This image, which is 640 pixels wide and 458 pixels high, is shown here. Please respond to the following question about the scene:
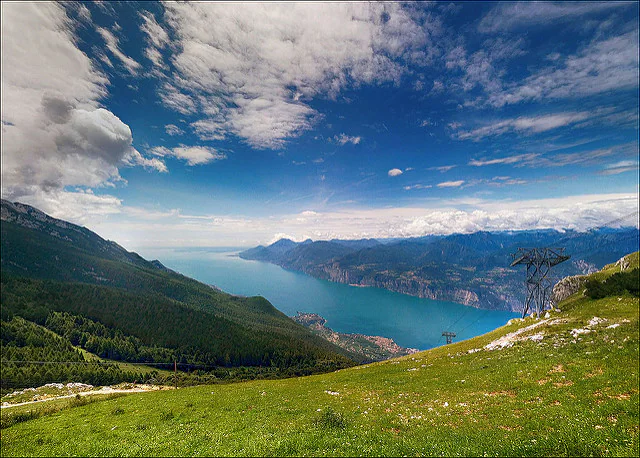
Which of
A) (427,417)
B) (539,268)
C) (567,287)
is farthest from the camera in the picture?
(567,287)

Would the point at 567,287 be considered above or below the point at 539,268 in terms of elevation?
below

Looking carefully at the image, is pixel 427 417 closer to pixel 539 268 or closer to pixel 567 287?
pixel 539 268

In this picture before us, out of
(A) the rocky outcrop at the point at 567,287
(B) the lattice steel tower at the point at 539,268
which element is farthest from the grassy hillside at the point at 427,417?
(A) the rocky outcrop at the point at 567,287

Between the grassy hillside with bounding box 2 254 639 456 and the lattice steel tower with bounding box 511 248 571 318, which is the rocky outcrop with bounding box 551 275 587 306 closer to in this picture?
the lattice steel tower with bounding box 511 248 571 318

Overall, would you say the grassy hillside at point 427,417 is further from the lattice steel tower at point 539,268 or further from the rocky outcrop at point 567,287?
the rocky outcrop at point 567,287

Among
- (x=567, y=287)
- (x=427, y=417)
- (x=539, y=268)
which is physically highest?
(x=539, y=268)

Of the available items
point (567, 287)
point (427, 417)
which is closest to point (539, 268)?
point (567, 287)

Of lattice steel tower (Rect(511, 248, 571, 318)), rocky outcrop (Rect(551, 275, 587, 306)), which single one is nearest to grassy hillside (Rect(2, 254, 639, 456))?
lattice steel tower (Rect(511, 248, 571, 318))

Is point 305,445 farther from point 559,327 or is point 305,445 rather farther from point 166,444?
point 559,327

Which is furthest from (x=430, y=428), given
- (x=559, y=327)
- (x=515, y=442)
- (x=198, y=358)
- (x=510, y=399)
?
(x=198, y=358)
